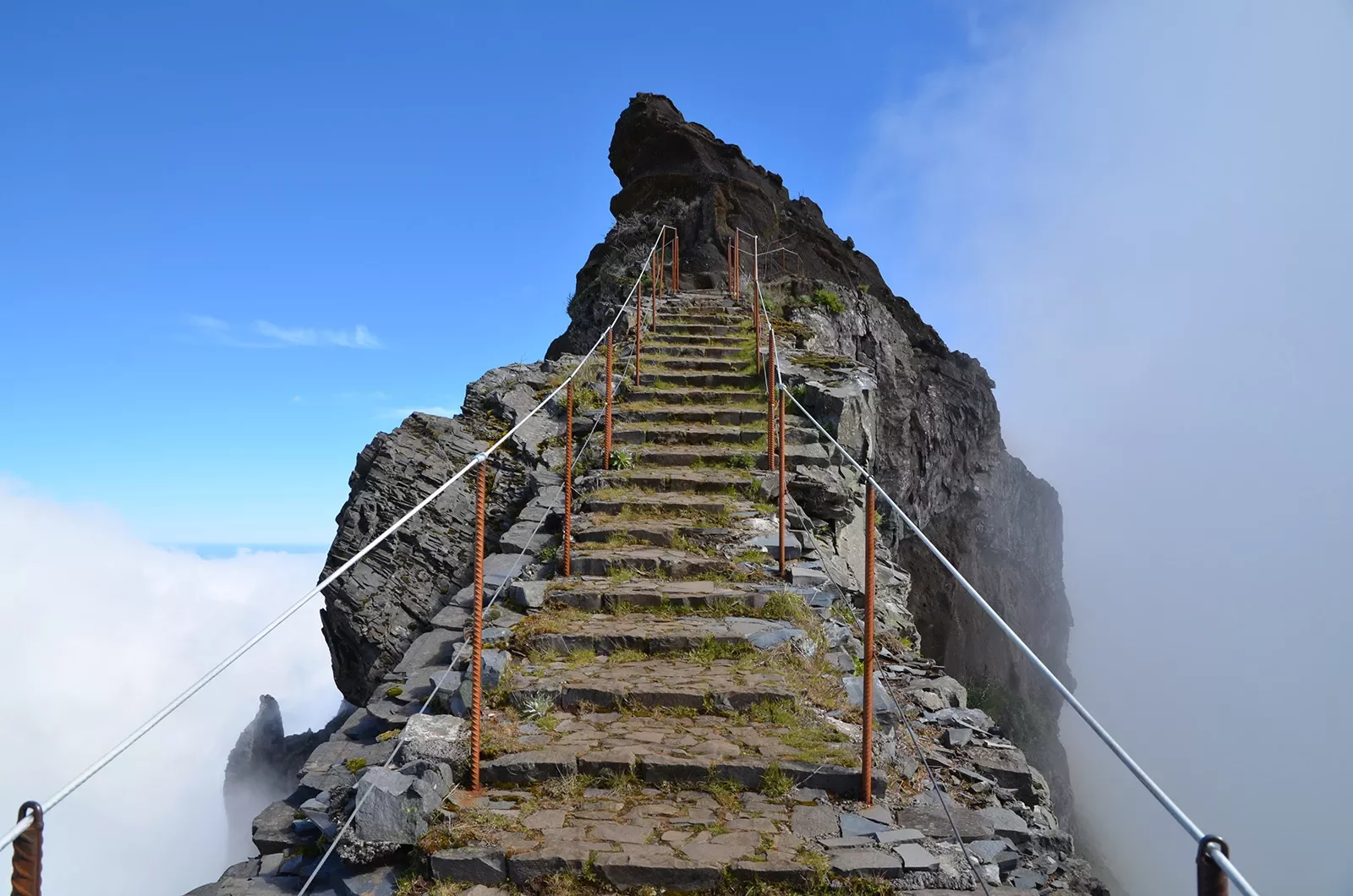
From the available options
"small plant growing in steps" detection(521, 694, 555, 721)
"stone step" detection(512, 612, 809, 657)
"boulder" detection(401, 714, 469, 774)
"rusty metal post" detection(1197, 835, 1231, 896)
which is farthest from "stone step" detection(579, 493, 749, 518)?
"rusty metal post" detection(1197, 835, 1231, 896)

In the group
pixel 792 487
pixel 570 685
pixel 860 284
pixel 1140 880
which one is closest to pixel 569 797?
pixel 570 685

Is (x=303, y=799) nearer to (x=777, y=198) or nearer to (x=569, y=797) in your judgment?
(x=569, y=797)

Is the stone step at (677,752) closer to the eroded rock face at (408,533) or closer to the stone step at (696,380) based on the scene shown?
the eroded rock face at (408,533)

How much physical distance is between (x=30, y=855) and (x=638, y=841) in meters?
2.63

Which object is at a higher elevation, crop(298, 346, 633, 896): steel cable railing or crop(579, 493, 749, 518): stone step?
crop(579, 493, 749, 518): stone step

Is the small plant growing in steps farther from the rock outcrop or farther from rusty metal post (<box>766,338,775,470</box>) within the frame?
rusty metal post (<box>766,338,775,470</box>)

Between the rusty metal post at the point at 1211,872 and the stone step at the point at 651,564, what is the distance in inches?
210

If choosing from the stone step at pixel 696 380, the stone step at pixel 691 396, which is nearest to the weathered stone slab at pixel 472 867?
the stone step at pixel 691 396

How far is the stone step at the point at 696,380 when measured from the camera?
1188 cm

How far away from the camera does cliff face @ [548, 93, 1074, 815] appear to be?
20.0m

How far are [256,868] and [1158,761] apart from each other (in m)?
65.1

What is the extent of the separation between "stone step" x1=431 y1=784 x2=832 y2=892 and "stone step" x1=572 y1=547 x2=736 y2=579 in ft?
9.17

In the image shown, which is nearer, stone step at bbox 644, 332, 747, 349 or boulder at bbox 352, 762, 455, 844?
boulder at bbox 352, 762, 455, 844

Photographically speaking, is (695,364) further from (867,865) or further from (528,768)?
(867,865)
